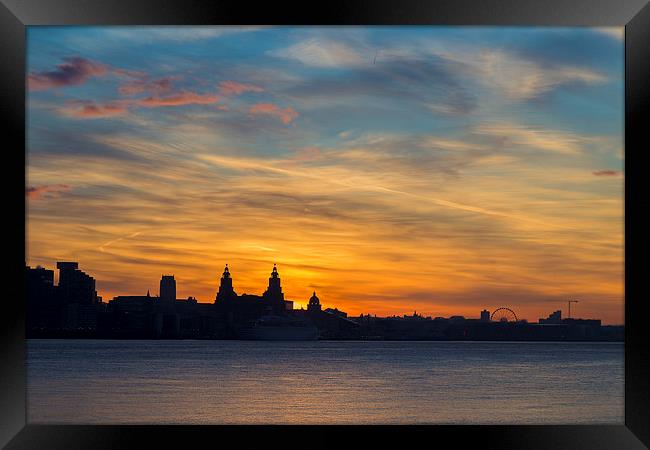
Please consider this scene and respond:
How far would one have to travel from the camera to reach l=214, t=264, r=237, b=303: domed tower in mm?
38500

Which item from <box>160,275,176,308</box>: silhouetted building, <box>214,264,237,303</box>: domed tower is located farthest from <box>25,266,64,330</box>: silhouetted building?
<box>214,264,237,303</box>: domed tower

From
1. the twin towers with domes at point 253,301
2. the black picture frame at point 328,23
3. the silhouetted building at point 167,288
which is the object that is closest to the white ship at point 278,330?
the twin towers with domes at point 253,301

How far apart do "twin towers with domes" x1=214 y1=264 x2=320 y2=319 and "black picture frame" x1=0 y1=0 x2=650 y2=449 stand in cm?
3369

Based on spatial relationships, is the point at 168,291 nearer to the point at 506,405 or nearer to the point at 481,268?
the point at 481,268

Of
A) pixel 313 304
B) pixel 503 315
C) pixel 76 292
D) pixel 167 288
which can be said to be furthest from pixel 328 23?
pixel 503 315

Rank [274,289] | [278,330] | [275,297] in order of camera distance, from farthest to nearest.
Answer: [278,330], [275,297], [274,289]

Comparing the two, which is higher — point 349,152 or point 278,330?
point 349,152

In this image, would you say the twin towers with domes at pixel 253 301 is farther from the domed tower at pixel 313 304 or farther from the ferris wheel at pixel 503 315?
the ferris wheel at pixel 503 315

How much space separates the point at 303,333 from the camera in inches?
1861

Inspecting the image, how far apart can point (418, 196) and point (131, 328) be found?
20.0m

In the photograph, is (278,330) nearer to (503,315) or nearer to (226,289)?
(226,289)

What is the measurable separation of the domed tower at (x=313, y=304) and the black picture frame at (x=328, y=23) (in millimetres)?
37366

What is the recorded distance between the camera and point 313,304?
1658 inches

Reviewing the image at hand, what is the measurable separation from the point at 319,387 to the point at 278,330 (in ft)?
77.0
